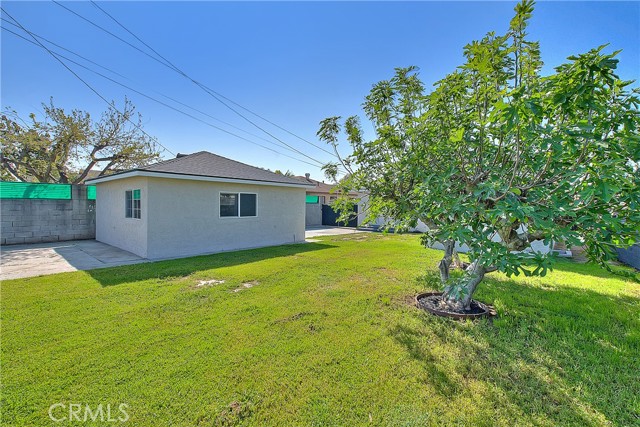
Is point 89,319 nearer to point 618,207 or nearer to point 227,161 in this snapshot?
point 618,207

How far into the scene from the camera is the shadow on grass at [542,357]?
238cm

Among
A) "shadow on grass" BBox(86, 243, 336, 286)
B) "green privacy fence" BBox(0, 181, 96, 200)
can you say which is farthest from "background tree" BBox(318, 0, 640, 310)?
"green privacy fence" BBox(0, 181, 96, 200)

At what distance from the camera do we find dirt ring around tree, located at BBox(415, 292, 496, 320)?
4151 millimetres

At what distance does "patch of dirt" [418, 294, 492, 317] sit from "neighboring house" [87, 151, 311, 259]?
7.43 meters

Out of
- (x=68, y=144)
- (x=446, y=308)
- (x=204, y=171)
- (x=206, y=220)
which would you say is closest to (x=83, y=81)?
(x=68, y=144)

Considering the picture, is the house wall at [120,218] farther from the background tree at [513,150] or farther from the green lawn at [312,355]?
the background tree at [513,150]

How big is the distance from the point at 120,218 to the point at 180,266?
14.9 feet

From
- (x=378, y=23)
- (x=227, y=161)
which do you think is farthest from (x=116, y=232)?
(x=378, y=23)

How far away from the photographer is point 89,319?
391 cm

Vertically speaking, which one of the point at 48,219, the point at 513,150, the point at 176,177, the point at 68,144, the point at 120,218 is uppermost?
the point at 68,144

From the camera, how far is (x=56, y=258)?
7875mm

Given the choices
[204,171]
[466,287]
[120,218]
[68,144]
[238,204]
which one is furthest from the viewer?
[68,144]

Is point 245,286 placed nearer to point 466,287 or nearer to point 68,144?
point 466,287

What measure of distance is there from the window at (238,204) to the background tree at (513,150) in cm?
657
